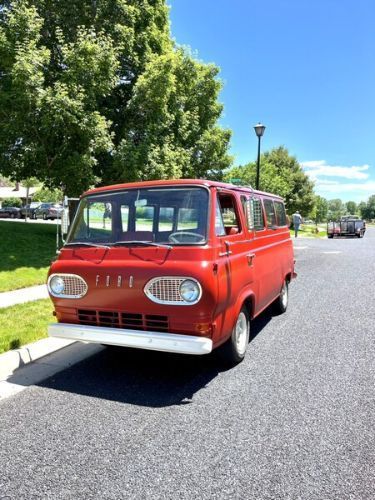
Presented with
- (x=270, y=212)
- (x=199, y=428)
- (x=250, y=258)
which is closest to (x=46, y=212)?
(x=270, y=212)

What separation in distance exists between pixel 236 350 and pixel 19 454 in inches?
98.8

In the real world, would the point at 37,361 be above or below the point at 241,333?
below

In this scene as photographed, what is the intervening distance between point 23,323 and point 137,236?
8.39ft

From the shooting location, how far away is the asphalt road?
2.80 meters

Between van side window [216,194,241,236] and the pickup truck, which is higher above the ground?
van side window [216,194,241,236]

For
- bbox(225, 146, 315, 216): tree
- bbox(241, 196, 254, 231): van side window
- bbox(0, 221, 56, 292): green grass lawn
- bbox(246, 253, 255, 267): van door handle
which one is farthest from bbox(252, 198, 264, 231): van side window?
bbox(225, 146, 315, 216): tree

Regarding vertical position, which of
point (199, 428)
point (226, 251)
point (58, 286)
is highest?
point (226, 251)

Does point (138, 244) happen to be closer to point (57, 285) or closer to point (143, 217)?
point (143, 217)

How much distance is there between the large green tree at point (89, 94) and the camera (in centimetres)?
1133

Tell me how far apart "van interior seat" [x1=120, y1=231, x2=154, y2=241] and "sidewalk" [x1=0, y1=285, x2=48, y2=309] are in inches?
143

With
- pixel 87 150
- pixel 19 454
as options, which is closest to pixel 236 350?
pixel 19 454

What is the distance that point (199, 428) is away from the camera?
11.6ft

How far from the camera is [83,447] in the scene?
325cm

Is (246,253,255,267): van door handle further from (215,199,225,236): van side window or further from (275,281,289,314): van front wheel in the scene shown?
(275,281,289,314): van front wheel
